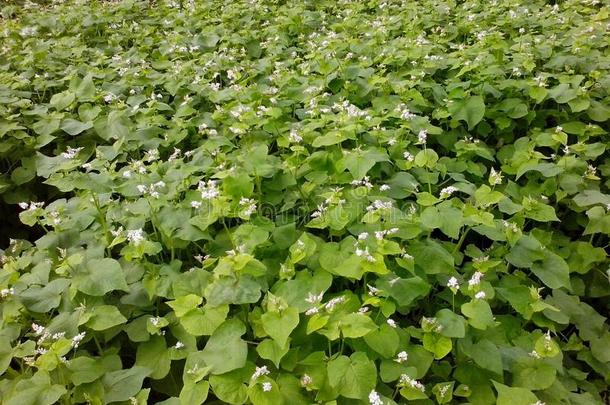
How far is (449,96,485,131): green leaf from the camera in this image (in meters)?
3.88

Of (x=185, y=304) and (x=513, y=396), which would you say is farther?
(x=185, y=304)

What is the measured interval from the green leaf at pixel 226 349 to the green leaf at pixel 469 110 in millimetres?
2634

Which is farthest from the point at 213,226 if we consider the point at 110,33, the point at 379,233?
the point at 110,33

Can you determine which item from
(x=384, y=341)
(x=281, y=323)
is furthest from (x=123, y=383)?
(x=384, y=341)

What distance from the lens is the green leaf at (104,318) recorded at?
2.41 m

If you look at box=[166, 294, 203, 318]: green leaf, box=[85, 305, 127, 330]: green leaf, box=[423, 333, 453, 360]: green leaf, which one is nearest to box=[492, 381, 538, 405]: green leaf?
box=[423, 333, 453, 360]: green leaf

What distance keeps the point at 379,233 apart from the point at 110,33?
548cm

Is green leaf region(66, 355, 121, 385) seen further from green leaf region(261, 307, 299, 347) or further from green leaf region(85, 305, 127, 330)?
green leaf region(261, 307, 299, 347)

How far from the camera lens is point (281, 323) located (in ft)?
7.17

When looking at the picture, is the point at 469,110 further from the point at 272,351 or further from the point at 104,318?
the point at 104,318

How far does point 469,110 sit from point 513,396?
98.2 inches

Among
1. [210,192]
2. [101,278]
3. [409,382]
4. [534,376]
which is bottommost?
[534,376]

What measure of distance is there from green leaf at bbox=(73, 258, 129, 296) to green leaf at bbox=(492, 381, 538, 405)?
194cm

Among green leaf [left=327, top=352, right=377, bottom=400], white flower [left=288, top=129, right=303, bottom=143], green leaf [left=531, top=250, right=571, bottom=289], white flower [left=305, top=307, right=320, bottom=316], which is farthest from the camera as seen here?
white flower [left=288, top=129, right=303, bottom=143]
